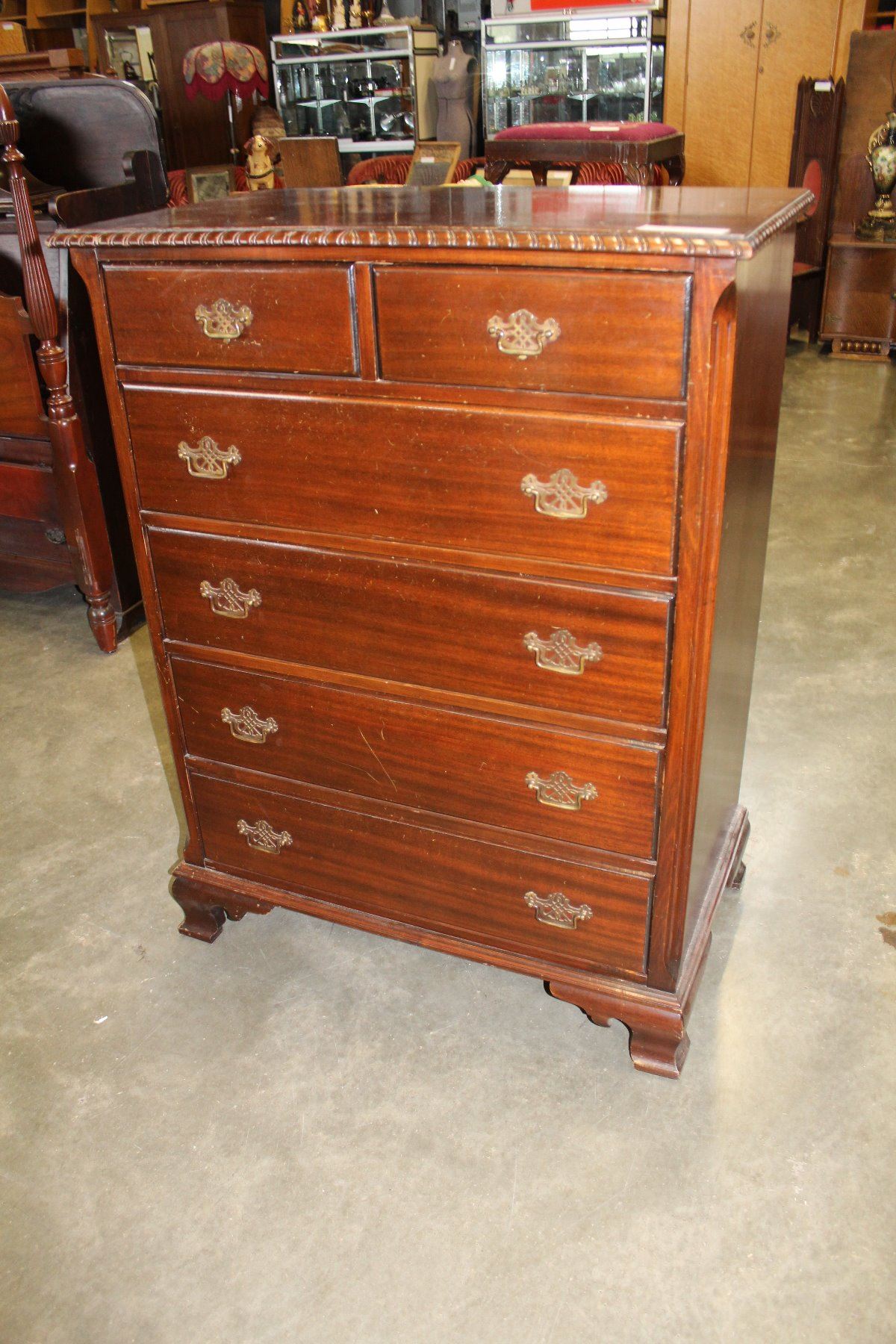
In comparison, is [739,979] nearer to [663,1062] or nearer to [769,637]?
[663,1062]

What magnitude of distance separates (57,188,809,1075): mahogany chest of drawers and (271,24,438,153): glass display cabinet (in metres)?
8.13

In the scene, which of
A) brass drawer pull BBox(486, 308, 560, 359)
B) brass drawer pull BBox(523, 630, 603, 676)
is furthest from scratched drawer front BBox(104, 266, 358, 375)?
brass drawer pull BBox(523, 630, 603, 676)

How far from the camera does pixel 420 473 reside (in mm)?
1468

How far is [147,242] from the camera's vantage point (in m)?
1.48

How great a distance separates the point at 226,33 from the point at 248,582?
391 inches

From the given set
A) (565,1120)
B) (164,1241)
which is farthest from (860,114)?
(164,1241)

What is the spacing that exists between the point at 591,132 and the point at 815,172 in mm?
1425

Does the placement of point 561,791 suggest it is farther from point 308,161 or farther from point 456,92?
point 456,92

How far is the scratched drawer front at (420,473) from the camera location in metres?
1.34

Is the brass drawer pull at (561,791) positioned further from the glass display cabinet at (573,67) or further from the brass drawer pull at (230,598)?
the glass display cabinet at (573,67)

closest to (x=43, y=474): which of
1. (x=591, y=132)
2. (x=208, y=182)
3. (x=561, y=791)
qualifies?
(x=561, y=791)

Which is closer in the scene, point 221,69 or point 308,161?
point 308,161

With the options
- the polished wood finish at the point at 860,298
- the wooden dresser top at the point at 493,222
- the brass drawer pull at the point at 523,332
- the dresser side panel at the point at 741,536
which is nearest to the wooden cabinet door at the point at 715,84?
the polished wood finish at the point at 860,298

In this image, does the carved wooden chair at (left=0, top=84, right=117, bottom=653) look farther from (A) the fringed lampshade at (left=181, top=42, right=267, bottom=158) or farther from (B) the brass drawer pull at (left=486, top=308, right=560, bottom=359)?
(A) the fringed lampshade at (left=181, top=42, right=267, bottom=158)
